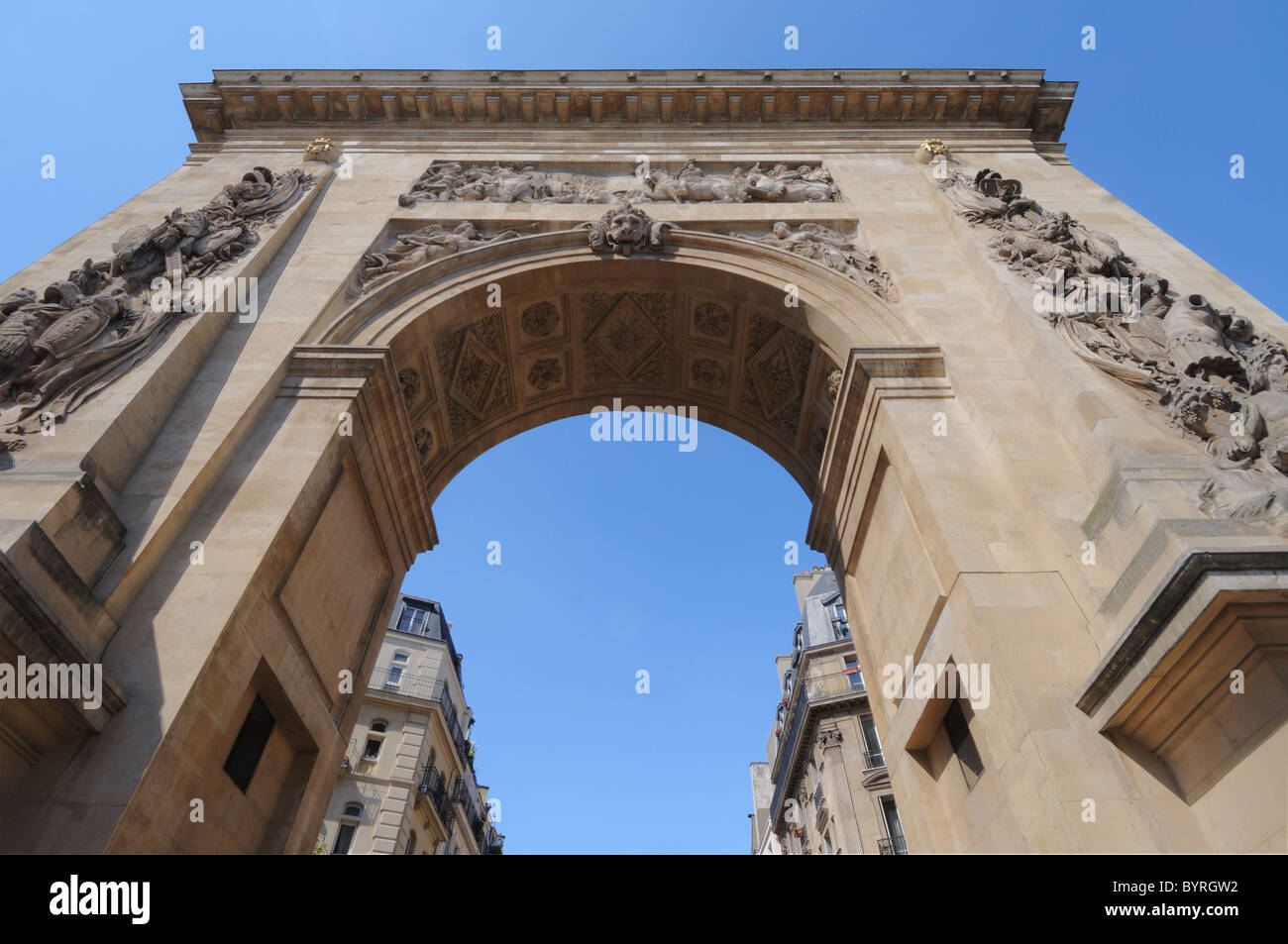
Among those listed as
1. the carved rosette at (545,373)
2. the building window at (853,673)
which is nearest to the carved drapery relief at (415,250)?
the carved rosette at (545,373)

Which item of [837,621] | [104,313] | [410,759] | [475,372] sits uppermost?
[837,621]

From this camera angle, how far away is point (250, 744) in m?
7.94

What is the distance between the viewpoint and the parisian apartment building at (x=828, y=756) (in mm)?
28578

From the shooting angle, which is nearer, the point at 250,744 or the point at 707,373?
the point at 250,744

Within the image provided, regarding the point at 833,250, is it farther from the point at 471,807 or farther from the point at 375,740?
the point at 471,807

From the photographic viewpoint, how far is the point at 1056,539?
752 centimetres

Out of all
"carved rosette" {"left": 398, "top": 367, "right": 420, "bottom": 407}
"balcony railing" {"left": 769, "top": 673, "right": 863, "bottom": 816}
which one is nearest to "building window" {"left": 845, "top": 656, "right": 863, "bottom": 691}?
"balcony railing" {"left": 769, "top": 673, "right": 863, "bottom": 816}

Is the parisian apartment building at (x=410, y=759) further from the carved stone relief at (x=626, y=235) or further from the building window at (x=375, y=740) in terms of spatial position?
the carved stone relief at (x=626, y=235)

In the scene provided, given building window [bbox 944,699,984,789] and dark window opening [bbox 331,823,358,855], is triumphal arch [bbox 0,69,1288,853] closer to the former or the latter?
building window [bbox 944,699,984,789]

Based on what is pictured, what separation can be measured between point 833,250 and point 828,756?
81.4ft

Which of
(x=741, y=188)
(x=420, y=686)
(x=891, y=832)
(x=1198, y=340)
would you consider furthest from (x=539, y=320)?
(x=420, y=686)

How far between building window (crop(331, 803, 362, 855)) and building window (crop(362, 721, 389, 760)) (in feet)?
6.27
